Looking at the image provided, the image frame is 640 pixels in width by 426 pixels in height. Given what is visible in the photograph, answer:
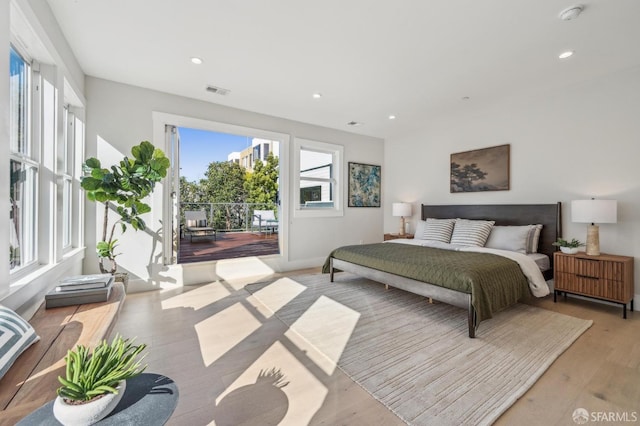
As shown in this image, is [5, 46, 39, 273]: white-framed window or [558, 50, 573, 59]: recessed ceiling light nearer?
[5, 46, 39, 273]: white-framed window

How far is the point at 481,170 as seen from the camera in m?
4.53

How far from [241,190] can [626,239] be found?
1046cm

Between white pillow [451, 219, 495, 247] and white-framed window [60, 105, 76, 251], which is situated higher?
white-framed window [60, 105, 76, 251]

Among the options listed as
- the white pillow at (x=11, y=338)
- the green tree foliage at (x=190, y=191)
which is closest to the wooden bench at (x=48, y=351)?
the white pillow at (x=11, y=338)

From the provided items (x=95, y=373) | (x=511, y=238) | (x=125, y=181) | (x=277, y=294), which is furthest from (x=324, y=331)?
(x=511, y=238)

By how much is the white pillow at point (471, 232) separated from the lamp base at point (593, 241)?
41.3 inches

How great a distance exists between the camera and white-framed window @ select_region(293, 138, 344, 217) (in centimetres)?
512

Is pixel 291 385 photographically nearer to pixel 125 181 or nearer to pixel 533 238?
pixel 125 181

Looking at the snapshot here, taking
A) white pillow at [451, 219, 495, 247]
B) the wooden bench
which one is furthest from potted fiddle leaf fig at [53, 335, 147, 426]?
white pillow at [451, 219, 495, 247]

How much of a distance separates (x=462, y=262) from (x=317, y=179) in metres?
3.26

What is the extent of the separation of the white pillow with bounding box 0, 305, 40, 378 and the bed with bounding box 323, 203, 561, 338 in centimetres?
285

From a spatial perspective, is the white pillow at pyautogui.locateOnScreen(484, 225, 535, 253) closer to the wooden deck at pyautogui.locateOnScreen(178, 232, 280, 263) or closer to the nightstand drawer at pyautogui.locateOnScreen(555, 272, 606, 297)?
the nightstand drawer at pyautogui.locateOnScreen(555, 272, 606, 297)

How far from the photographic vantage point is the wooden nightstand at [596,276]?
114 inches

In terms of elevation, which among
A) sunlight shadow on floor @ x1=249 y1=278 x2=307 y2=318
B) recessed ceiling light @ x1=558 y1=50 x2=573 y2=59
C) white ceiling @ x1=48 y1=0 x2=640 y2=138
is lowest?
sunlight shadow on floor @ x1=249 y1=278 x2=307 y2=318
